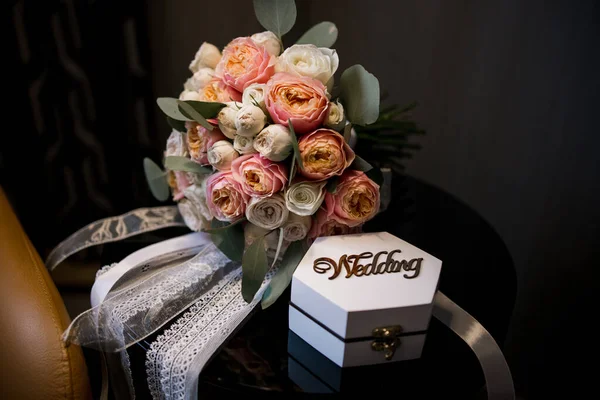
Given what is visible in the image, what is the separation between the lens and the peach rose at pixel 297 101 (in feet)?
2.18

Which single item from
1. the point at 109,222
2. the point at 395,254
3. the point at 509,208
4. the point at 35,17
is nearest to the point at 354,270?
the point at 395,254

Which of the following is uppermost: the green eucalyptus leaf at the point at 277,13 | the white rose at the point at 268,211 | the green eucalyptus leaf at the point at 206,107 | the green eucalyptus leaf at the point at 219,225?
the green eucalyptus leaf at the point at 277,13

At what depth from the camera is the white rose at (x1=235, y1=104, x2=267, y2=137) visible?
67 cm

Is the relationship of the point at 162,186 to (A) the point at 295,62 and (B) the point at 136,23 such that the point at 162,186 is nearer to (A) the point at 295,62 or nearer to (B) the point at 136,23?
→ (A) the point at 295,62

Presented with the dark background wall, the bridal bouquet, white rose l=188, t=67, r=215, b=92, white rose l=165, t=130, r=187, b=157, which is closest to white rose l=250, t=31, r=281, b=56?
the bridal bouquet


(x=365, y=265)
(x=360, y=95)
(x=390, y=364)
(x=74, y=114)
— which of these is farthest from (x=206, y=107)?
(x=74, y=114)

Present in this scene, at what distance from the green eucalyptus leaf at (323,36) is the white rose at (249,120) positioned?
21cm

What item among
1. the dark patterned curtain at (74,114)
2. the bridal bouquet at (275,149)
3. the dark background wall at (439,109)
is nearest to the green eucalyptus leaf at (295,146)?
the bridal bouquet at (275,149)

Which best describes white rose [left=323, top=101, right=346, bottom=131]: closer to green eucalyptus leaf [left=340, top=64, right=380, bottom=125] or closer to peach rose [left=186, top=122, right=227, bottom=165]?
green eucalyptus leaf [left=340, top=64, right=380, bottom=125]

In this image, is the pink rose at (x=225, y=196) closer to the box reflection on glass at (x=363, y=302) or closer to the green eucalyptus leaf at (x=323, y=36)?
the box reflection on glass at (x=363, y=302)

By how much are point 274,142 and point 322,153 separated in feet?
0.24

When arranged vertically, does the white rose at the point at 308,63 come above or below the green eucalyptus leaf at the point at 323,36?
Result: below

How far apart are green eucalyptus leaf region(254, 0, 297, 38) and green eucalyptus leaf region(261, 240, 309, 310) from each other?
14.1 inches

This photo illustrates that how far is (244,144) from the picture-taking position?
2.33ft
